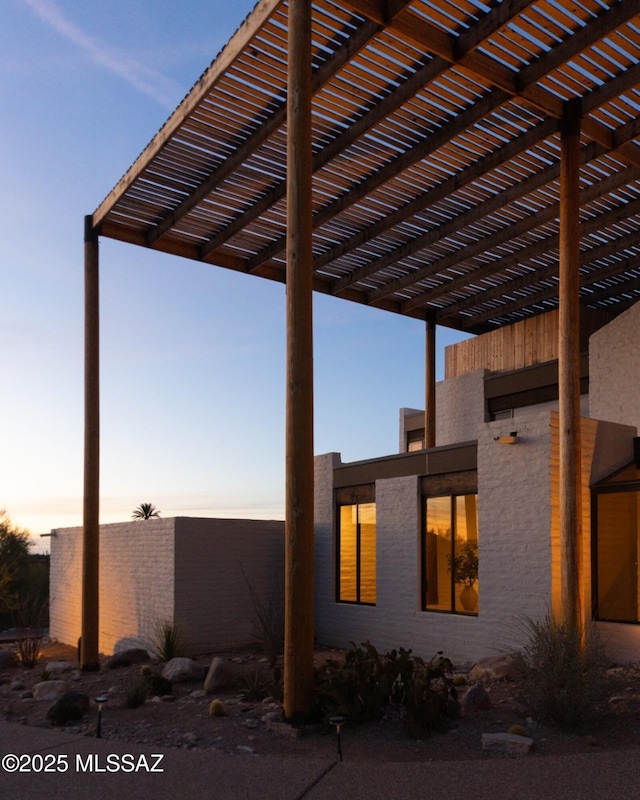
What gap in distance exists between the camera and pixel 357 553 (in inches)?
642

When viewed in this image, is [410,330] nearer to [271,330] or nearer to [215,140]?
[271,330]

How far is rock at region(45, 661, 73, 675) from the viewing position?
13194mm

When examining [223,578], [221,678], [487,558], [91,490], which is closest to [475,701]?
[221,678]

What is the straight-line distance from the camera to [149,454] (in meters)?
27.8

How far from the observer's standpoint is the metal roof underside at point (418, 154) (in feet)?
32.5

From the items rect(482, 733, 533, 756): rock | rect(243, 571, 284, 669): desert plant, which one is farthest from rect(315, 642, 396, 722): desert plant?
rect(243, 571, 284, 669): desert plant

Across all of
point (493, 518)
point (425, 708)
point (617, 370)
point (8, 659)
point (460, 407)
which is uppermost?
point (617, 370)

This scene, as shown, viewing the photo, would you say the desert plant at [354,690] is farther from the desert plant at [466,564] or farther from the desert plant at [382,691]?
the desert plant at [466,564]

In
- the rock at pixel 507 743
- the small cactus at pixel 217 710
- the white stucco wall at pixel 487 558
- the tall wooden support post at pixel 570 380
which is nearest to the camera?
the rock at pixel 507 743

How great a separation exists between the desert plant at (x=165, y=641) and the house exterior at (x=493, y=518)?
318 cm

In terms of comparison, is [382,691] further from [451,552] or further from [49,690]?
[451,552]

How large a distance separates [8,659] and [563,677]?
35.6 feet

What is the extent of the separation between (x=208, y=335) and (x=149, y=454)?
193 inches

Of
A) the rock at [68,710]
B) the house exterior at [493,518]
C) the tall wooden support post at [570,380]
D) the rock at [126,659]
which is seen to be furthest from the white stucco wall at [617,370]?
the rock at [68,710]
